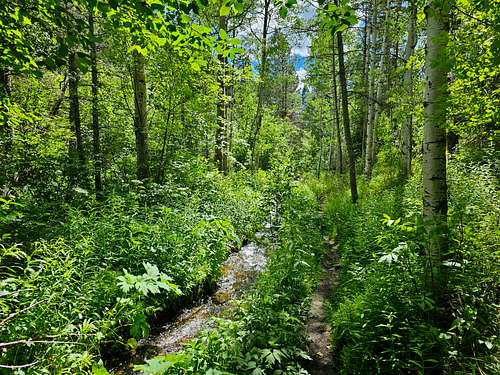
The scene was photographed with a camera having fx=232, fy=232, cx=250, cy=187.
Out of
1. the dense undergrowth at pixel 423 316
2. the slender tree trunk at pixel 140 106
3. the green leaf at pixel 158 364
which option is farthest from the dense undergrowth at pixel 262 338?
the slender tree trunk at pixel 140 106

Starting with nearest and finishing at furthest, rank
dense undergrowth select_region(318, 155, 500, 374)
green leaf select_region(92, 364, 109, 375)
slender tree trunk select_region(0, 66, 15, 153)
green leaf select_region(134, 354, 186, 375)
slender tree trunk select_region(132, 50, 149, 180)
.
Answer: green leaf select_region(134, 354, 186, 375) < dense undergrowth select_region(318, 155, 500, 374) < green leaf select_region(92, 364, 109, 375) < slender tree trunk select_region(0, 66, 15, 153) < slender tree trunk select_region(132, 50, 149, 180)

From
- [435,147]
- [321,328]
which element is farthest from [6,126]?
[435,147]

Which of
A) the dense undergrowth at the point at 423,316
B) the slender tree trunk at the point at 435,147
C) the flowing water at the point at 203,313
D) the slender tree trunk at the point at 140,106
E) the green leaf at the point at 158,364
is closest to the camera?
the green leaf at the point at 158,364

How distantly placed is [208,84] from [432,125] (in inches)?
258

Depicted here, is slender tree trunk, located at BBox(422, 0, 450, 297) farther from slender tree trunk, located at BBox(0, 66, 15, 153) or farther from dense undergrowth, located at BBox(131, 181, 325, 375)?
slender tree trunk, located at BBox(0, 66, 15, 153)

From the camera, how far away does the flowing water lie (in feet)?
11.3

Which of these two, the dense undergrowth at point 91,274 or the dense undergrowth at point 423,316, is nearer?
the dense undergrowth at point 423,316

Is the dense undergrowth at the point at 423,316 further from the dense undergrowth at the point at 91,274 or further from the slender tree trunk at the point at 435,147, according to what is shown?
the dense undergrowth at the point at 91,274

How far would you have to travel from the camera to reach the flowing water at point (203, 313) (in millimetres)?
3446

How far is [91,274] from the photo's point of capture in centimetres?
363

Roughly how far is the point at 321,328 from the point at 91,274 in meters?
3.69

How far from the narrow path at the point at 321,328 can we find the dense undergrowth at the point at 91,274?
6.01 feet

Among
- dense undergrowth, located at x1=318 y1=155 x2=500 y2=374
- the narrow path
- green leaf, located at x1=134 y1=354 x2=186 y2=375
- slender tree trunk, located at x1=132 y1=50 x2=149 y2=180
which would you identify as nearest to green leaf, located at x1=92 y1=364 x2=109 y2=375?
green leaf, located at x1=134 y1=354 x2=186 y2=375

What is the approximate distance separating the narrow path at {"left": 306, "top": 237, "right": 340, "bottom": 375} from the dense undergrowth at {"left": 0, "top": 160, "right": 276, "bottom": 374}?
1.83 meters
